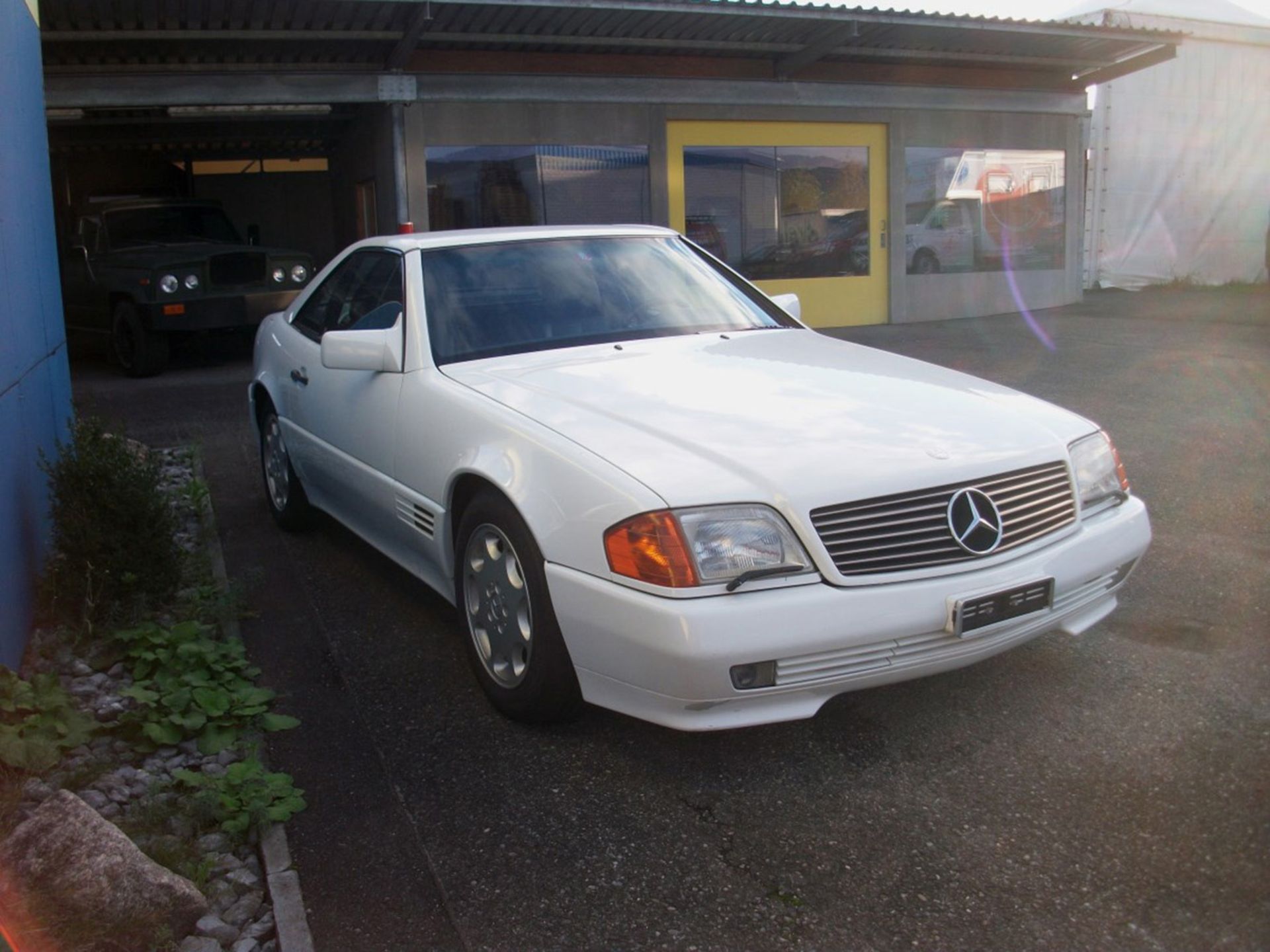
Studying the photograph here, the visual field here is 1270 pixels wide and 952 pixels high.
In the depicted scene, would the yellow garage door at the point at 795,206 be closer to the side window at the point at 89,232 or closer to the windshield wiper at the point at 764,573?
the side window at the point at 89,232

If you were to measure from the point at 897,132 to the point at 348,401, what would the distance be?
1228 cm

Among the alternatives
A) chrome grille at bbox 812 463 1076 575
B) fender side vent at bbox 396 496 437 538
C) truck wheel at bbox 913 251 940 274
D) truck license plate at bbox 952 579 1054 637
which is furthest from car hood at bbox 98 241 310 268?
truck license plate at bbox 952 579 1054 637

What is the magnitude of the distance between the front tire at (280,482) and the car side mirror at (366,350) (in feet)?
4.67

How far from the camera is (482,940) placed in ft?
8.52

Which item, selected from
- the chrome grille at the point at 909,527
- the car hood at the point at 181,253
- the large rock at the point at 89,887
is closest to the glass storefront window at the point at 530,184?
the car hood at the point at 181,253

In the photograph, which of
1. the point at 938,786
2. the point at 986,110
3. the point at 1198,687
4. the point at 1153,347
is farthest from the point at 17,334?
the point at 986,110

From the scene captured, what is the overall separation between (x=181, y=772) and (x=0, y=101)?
287 centimetres

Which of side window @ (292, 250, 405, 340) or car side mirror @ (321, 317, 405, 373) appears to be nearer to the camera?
car side mirror @ (321, 317, 405, 373)

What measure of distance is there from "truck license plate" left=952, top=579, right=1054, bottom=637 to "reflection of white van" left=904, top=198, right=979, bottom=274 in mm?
13155

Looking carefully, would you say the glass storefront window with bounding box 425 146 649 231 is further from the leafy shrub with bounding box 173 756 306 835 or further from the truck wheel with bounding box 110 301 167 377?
the leafy shrub with bounding box 173 756 306 835

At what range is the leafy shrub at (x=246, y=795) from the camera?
3.08m

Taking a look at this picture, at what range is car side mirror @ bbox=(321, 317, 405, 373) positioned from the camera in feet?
14.1

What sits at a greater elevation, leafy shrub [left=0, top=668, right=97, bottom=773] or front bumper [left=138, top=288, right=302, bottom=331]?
front bumper [left=138, top=288, right=302, bottom=331]

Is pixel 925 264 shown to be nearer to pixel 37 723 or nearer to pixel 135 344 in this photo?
pixel 135 344
